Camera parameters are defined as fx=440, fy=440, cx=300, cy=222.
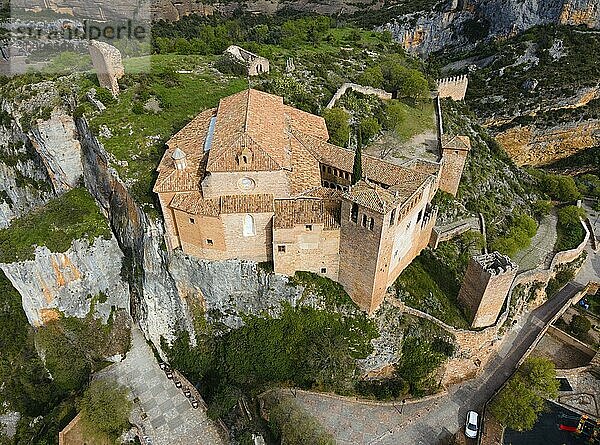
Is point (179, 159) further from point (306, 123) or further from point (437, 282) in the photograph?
point (437, 282)

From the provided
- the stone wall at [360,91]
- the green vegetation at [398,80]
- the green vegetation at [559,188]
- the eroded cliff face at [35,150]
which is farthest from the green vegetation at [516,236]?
the eroded cliff face at [35,150]

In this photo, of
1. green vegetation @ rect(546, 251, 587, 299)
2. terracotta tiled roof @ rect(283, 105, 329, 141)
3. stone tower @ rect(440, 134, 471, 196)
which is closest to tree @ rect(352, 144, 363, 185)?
terracotta tiled roof @ rect(283, 105, 329, 141)

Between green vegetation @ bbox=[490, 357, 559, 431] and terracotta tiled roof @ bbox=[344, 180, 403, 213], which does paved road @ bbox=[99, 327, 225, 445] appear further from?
green vegetation @ bbox=[490, 357, 559, 431]

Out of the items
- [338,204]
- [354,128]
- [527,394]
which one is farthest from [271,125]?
[527,394]

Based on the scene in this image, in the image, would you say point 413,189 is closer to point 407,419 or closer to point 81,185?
point 407,419

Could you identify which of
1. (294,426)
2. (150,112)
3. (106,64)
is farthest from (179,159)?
(106,64)

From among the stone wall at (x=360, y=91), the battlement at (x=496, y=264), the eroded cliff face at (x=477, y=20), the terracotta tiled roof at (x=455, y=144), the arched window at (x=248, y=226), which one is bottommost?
the battlement at (x=496, y=264)

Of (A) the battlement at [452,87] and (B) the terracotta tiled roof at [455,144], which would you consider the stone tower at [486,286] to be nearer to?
(B) the terracotta tiled roof at [455,144]
